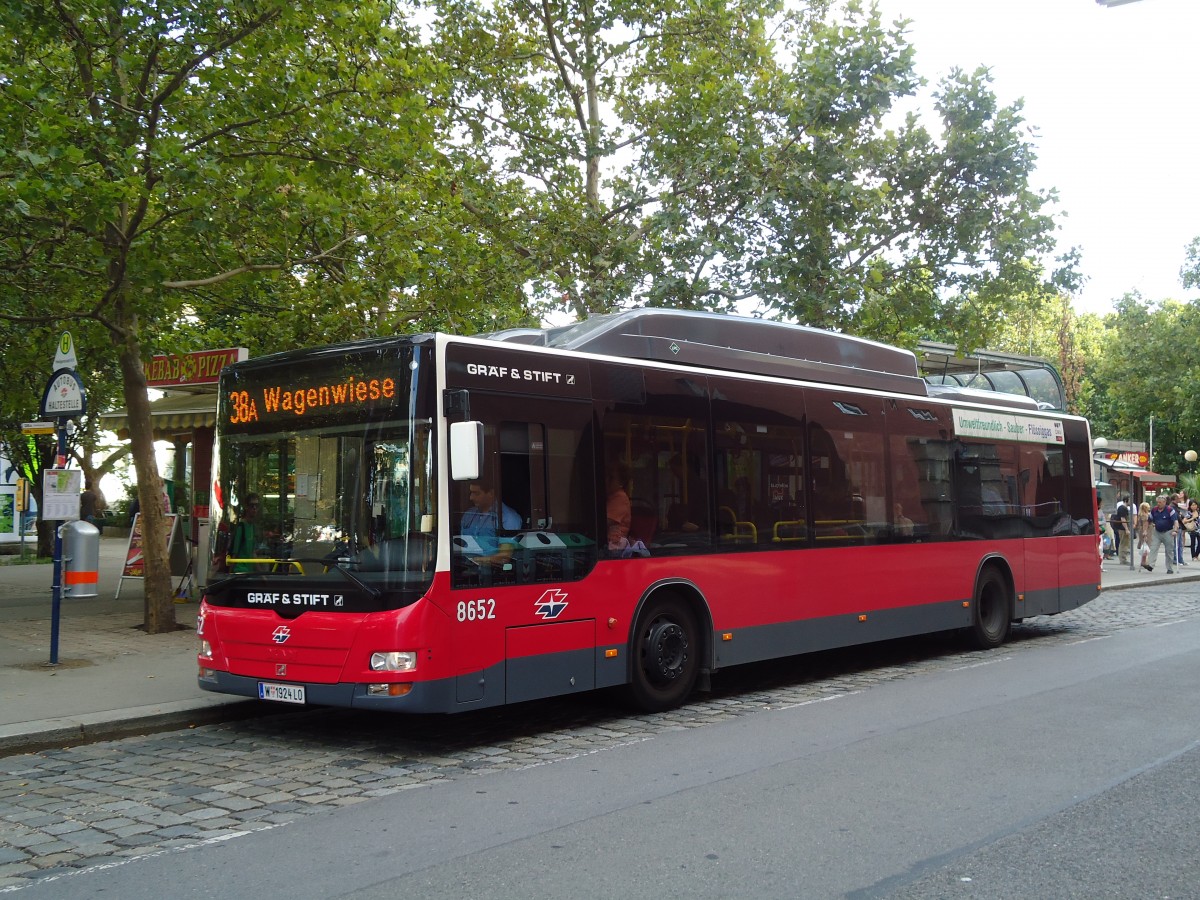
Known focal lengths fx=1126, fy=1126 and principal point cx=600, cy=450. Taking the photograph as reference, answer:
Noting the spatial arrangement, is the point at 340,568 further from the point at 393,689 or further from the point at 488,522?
the point at 488,522

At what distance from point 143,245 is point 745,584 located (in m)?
7.52

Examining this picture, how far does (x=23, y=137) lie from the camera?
1102cm

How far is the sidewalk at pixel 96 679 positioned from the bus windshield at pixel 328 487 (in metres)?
1.33

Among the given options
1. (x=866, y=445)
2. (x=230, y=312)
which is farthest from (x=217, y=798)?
(x=230, y=312)

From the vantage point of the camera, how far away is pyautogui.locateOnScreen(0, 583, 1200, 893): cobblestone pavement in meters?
5.86

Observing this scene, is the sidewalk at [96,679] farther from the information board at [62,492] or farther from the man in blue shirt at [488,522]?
the man in blue shirt at [488,522]

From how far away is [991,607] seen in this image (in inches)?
542

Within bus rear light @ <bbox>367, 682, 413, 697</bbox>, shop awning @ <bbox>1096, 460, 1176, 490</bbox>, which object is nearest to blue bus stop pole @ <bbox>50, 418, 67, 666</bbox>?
bus rear light @ <bbox>367, 682, 413, 697</bbox>

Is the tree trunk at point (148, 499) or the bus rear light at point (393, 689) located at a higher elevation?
the tree trunk at point (148, 499)

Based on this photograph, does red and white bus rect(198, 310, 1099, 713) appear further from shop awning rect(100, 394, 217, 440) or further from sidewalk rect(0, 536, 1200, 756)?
shop awning rect(100, 394, 217, 440)

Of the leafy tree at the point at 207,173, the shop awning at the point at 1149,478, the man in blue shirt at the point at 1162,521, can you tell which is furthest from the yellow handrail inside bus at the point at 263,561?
the shop awning at the point at 1149,478

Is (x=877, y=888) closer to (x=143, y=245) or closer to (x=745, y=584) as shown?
(x=745, y=584)

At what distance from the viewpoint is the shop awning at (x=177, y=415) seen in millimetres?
17438

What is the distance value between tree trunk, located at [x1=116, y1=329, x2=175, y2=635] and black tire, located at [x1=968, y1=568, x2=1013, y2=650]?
9.65 metres
